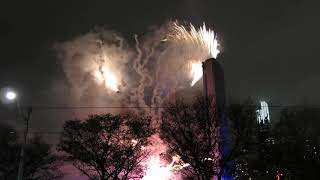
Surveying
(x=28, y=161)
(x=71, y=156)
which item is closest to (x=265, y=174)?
(x=71, y=156)

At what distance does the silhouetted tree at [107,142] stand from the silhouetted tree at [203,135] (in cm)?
1024

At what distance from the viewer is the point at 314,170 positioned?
5916 cm

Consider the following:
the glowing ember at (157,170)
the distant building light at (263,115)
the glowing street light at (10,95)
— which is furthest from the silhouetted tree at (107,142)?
the glowing street light at (10,95)

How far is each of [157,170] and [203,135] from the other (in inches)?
929

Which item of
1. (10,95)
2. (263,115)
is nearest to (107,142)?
(263,115)

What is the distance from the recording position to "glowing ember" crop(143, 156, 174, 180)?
6644cm

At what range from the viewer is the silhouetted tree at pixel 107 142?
5497 cm

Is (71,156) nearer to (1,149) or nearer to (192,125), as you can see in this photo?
(1,149)

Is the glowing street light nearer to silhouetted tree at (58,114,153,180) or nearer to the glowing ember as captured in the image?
silhouetted tree at (58,114,153,180)

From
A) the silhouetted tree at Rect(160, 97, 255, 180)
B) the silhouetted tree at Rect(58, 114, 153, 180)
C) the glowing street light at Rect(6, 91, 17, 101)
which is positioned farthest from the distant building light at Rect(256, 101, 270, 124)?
the glowing street light at Rect(6, 91, 17, 101)

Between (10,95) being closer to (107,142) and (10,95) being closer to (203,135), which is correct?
(203,135)

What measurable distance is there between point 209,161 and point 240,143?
3756 mm

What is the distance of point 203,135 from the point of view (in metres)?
45.5

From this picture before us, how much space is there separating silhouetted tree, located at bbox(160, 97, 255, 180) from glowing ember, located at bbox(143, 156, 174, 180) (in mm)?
20045
